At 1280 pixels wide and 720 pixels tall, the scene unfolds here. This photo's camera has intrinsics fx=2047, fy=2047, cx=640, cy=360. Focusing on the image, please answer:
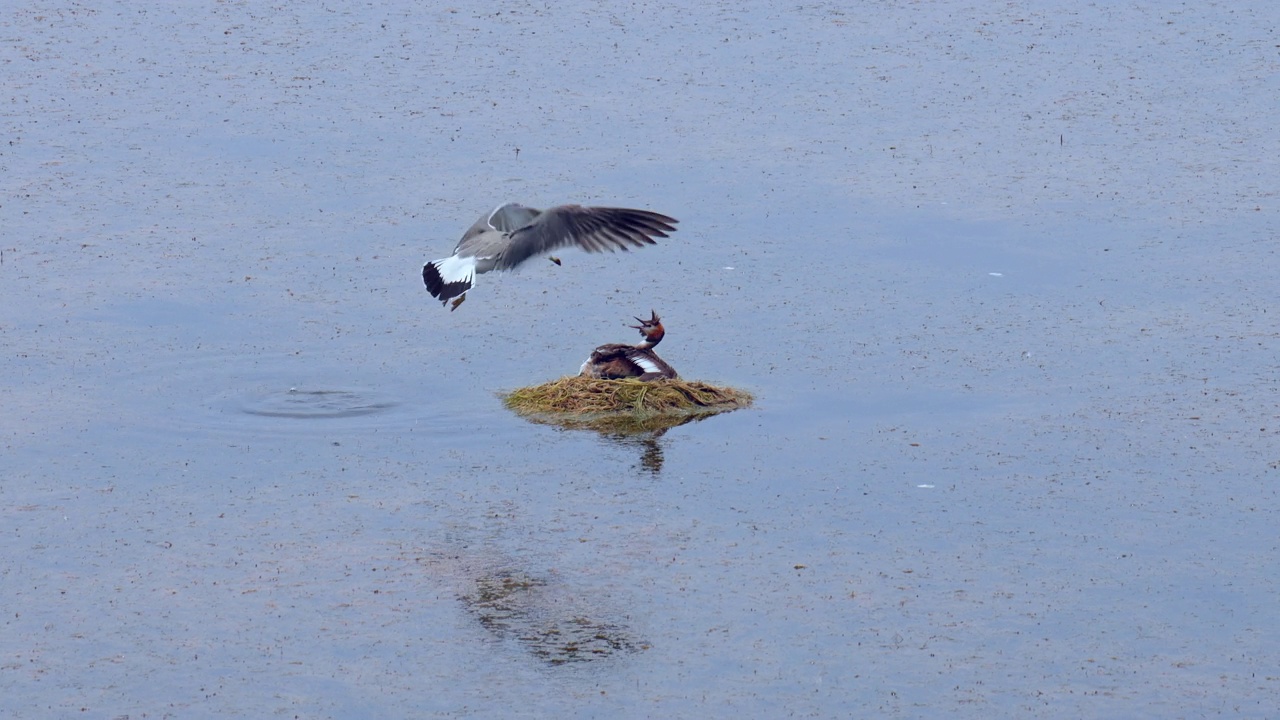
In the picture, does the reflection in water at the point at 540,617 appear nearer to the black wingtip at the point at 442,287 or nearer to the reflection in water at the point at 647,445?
the reflection in water at the point at 647,445

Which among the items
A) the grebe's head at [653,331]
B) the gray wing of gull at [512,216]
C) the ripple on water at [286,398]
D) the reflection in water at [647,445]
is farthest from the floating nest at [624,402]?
the gray wing of gull at [512,216]

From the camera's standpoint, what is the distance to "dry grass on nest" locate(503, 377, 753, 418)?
1166 centimetres

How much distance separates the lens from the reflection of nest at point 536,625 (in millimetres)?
8273

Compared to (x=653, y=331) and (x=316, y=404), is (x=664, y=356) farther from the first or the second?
(x=316, y=404)

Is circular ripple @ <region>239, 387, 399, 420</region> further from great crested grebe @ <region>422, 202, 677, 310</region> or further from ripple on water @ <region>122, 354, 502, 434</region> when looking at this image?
great crested grebe @ <region>422, 202, 677, 310</region>

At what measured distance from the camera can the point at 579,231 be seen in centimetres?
1162

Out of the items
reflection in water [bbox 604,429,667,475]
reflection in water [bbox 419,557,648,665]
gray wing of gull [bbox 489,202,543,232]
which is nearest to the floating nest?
reflection in water [bbox 604,429,667,475]

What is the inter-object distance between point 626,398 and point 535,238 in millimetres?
1054

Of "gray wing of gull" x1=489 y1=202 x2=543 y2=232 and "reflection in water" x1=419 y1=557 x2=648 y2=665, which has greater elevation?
"gray wing of gull" x1=489 y1=202 x2=543 y2=232

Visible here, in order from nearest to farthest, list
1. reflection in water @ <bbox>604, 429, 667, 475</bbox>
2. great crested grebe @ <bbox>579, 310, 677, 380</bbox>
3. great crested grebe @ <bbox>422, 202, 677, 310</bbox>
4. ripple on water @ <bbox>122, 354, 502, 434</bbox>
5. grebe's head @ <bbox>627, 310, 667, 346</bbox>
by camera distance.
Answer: reflection in water @ <bbox>604, 429, 667, 475</bbox>, ripple on water @ <bbox>122, 354, 502, 434</bbox>, great crested grebe @ <bbox>422, 202, 677, 310</bbox>, great crested grebe @ <bbox>579, 310, 677, 380</bbox>, grebe's head @ <bbox>627, 310, 667, 346</bbox>

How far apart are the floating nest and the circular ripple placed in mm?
781

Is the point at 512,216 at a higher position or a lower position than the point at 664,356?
higher

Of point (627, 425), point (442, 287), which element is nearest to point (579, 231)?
point (442, 287)

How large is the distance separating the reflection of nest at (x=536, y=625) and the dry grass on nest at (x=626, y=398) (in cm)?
261
